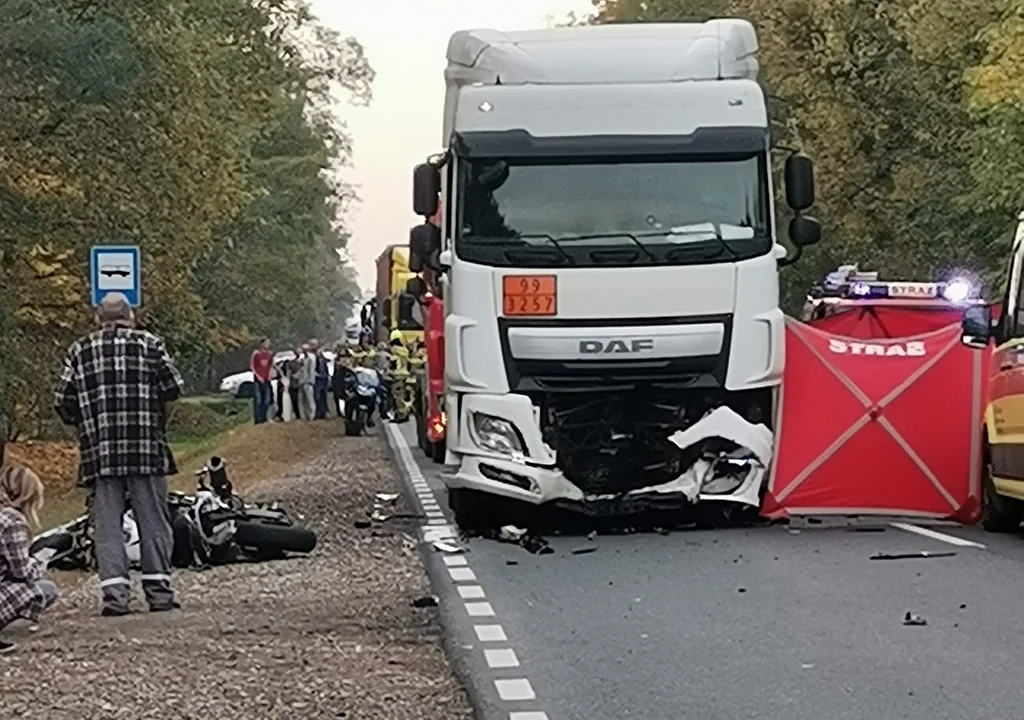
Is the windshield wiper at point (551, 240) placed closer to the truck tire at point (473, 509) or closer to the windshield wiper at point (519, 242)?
the windshield wiper at point (519, 242)

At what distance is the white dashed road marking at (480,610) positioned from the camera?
368 inches

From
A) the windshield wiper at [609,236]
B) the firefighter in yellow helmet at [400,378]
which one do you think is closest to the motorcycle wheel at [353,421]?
the firefighter in yellow helmet at [400,378]

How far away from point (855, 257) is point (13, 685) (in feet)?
139

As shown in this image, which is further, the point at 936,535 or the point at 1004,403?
the point at 936,535

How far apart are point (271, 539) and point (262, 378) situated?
3149 centimetres

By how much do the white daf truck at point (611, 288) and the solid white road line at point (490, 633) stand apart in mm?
4607

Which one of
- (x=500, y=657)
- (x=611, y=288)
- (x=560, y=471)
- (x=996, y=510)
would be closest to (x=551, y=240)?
(x=611, y=288)

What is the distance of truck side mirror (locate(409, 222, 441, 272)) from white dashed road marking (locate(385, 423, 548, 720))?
2.25 metres

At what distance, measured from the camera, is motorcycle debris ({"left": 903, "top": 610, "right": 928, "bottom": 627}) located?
11164 millimetres

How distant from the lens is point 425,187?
17.2 metres

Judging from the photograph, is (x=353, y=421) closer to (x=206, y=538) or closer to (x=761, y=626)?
(x=206, y=538)

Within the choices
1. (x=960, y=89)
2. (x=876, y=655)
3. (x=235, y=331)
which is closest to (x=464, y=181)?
(x=876, y=655)

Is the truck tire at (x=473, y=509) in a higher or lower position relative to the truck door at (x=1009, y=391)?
lower

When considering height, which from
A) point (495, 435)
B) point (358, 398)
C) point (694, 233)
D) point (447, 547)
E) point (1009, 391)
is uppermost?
point (694, 233)
